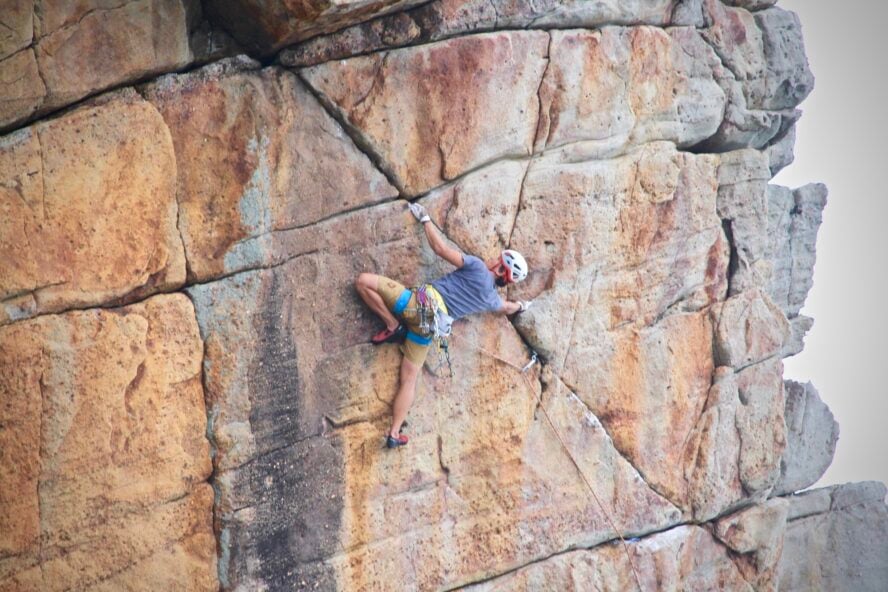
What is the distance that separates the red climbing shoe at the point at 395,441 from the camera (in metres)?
11.9

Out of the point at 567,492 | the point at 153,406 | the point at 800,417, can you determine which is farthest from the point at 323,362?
the point at 800,417

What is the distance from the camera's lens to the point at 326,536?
465 inches

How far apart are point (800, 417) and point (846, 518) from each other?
58.0 inches

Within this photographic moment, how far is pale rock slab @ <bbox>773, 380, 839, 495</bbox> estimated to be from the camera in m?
15.7

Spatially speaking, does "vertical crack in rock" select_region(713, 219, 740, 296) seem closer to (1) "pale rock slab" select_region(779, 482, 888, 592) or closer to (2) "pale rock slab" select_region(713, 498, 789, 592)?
(2) "pale rock slab" select_region(713, 498, 789, 592)

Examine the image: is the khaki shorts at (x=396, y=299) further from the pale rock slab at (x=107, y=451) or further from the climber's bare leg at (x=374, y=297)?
the pale rock slab at (x=107, y=451)

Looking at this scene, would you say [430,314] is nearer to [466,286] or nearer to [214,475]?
[466,286]

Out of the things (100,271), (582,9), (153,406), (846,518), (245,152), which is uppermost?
(582,9)

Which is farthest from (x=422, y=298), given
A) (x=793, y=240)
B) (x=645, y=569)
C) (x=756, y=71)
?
(x=793, y=240)

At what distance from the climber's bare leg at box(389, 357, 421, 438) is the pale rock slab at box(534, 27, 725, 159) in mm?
2514

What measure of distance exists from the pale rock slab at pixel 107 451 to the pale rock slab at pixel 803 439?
769 cm

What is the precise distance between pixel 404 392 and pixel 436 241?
147 cm

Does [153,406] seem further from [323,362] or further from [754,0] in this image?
[754,0]

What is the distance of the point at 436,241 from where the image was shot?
11609 millimetres
